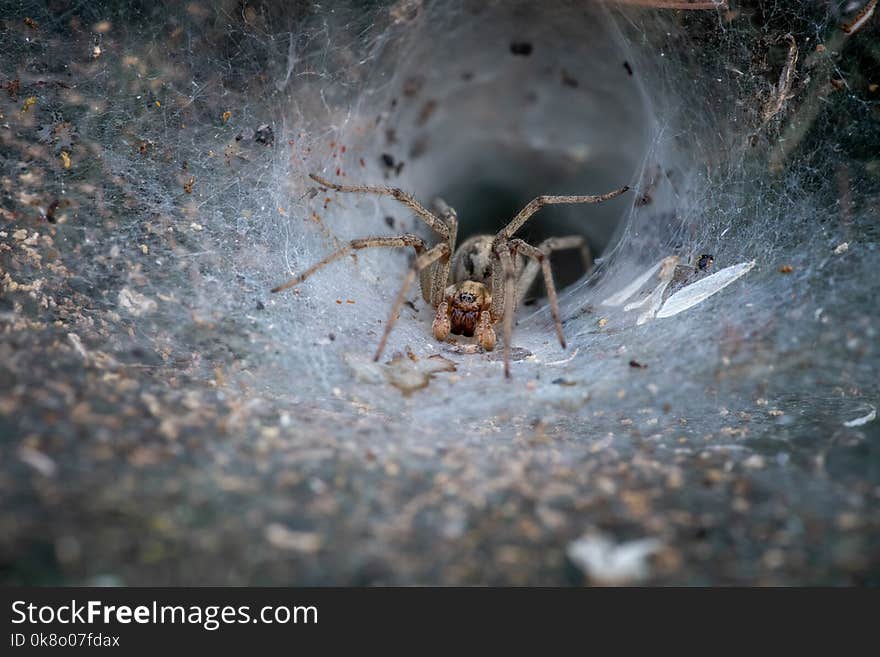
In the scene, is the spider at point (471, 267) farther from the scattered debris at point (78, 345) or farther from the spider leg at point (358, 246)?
the scattered debris at point (78, 345)

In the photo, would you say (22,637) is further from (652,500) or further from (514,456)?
(652,500)

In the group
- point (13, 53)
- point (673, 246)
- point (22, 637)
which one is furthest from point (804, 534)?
point (13, 53)

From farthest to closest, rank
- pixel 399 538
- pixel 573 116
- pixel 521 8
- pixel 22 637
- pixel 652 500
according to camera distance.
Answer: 1. pixel 573 116
2. pixel 521 8
3. pixel 652 500
4. pixel 399 538
5. pixel 22 637

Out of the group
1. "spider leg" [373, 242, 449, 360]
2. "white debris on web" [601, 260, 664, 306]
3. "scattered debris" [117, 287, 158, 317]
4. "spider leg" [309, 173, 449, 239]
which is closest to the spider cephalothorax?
"spider leg" [373, 242, 449, 360]

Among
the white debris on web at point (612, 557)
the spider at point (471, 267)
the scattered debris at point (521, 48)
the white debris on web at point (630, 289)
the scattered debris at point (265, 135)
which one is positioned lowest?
the white debris on web at point (612, 557)

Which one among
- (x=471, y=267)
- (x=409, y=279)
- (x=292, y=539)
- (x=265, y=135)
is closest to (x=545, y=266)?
(x=409, y=279)

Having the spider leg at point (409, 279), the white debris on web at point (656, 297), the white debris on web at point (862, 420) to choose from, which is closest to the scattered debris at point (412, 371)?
the spider leg at point (409, 279)

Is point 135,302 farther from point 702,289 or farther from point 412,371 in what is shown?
point 702,289
